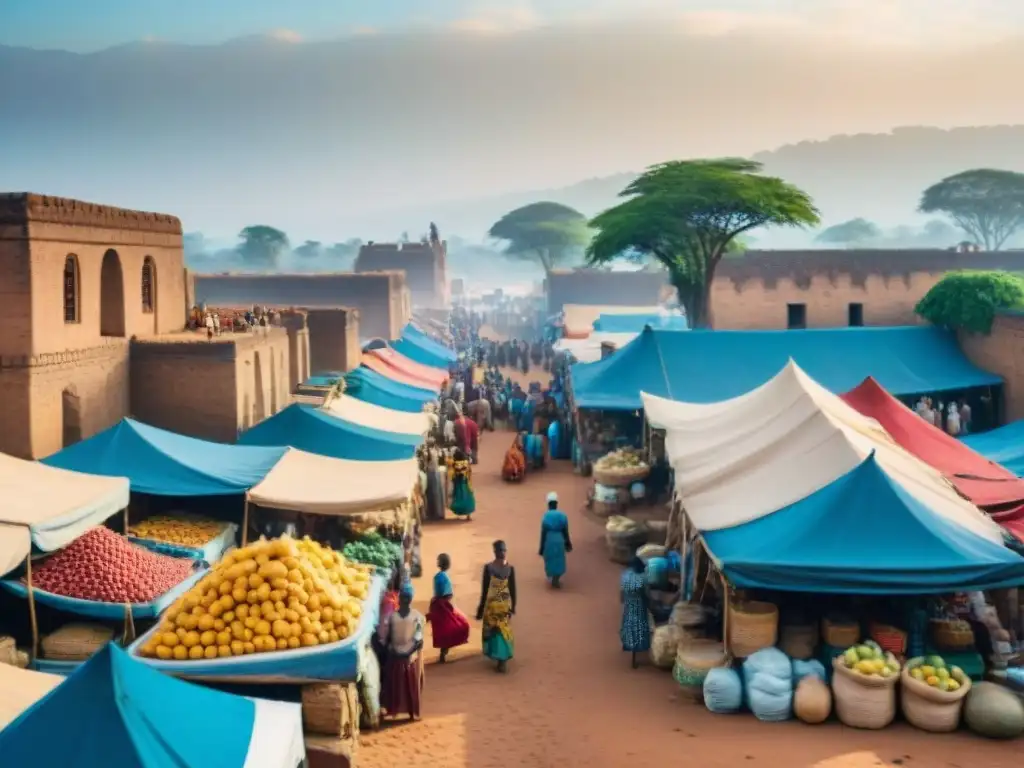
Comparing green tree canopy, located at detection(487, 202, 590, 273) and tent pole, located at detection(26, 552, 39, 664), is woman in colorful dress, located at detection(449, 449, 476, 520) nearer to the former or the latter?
tent pole, located at detection(26, 552, 39, 664)

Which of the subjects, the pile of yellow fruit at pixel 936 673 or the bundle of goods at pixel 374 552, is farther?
the bundle of goods at pixel 374 552

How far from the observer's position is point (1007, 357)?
2072 cm

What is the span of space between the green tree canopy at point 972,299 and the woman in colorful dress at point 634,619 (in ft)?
45.9

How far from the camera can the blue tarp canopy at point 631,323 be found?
115ft

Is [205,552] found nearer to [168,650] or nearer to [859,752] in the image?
[168,650]

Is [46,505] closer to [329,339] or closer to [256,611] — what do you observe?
[256,611]

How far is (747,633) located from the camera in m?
9.17

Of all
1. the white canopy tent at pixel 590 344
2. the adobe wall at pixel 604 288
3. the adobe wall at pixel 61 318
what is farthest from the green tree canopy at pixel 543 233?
the adobe wall at pixel 61 318

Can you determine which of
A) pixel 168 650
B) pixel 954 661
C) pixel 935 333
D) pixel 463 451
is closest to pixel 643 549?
pixel 954 661

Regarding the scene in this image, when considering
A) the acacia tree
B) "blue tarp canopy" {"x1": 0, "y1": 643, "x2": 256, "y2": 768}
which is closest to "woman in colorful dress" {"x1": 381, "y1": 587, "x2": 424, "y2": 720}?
"blue tarp canopy" {"x1": 0, "y1": 643, "x2": 256, "y2": 768}

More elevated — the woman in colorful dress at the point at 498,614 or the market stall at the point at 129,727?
the market stall at the point at 129,727

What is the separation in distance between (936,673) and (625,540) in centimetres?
605

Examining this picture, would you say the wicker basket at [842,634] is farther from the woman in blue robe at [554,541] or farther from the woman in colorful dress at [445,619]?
the woman in blue robe at [554,541]

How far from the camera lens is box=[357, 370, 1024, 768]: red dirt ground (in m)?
8.09
